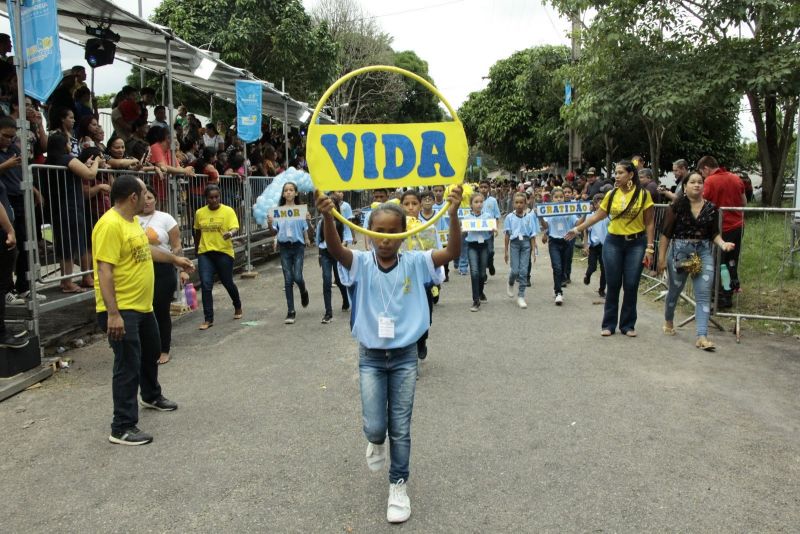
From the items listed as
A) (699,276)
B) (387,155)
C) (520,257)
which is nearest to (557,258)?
(520,257)

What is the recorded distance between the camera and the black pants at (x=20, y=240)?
268 inches

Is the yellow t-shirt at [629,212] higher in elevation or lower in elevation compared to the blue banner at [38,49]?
lower

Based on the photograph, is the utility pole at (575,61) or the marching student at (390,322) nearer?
the marching student at (390,322)

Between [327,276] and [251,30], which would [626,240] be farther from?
[251,30]

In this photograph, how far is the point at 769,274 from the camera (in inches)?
420

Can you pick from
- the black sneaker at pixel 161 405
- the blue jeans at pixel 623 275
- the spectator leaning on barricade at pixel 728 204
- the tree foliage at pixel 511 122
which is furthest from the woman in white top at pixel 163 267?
the tree foliage at pixel 511 122

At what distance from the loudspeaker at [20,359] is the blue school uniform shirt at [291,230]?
351 cm

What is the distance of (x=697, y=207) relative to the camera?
24.1 feet

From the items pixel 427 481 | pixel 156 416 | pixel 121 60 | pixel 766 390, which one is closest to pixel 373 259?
pixel 427 481

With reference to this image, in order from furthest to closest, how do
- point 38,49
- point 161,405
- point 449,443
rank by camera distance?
point 38,49
point 161,405
point 449,443

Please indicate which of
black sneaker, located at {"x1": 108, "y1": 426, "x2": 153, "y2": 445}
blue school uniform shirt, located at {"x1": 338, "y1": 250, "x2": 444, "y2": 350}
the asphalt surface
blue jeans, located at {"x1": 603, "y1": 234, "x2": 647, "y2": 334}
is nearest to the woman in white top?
the asphalt surface

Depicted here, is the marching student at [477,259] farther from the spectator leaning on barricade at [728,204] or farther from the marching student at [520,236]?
the spectator leaning on barricade at [728,204]

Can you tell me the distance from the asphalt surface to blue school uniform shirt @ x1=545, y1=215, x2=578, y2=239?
Answer: 323 centimetres

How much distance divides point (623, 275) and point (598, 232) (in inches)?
131
